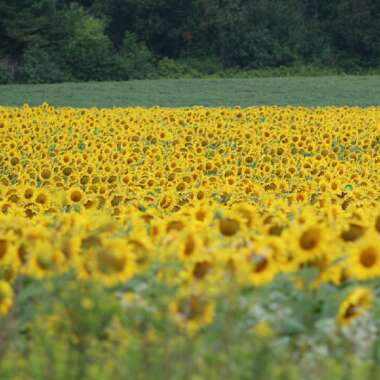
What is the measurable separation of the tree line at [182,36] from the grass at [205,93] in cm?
994

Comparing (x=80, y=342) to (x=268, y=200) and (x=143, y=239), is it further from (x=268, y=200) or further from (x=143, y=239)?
(x=268, y=200)

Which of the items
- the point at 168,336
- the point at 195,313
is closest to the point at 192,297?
A: the point at 195,313

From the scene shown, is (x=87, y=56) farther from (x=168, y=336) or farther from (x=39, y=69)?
(x=168, y=336)

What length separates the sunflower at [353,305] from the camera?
147 inches

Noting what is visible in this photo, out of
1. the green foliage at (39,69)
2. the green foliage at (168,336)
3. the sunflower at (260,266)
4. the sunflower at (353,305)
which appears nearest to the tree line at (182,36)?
the green foliage at (39,69)

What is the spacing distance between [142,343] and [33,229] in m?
1.14

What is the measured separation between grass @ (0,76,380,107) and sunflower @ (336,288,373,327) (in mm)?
23952

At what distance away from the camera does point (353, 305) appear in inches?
148

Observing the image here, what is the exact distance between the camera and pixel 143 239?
4191 millimetres

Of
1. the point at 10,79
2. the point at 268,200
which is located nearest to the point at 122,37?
the point at 10,79

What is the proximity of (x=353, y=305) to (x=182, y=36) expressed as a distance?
48.6 m

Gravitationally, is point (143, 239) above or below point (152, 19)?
above

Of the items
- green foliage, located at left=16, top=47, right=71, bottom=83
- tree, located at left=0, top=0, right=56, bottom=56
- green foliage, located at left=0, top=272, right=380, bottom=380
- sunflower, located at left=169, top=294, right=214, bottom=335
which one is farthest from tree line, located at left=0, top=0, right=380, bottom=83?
sunflower, located at left=169, top=294, right=214, bottom=335

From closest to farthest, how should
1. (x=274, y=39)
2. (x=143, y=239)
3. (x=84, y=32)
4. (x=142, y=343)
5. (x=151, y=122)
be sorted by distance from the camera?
1. (x=142, y=343)
2. (x=143, y=239)
3. (x=151, y=122)
4. (x=84, y=32)
5. (x=274, y=39)
